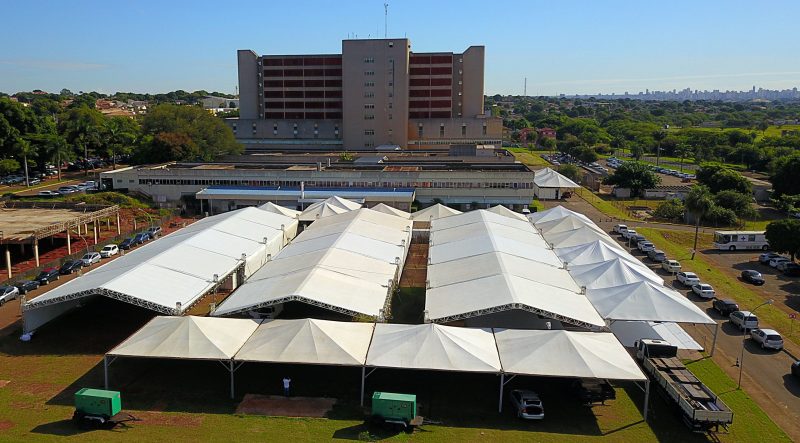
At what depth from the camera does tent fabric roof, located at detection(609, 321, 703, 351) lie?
22641 millimetres

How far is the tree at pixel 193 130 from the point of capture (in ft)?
220

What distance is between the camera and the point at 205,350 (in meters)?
18.9

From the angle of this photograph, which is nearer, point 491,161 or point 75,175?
point 491,161

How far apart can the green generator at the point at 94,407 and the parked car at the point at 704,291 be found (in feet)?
88.4

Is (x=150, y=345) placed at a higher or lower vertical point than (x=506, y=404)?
higher

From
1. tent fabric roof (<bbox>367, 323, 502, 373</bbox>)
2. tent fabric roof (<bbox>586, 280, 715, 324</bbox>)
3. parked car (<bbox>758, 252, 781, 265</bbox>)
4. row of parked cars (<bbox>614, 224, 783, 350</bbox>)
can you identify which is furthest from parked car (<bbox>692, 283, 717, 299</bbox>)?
tent fabric roof (<bbox>367, 323, 502, 373</bbox>)

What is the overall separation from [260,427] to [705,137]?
111186mm

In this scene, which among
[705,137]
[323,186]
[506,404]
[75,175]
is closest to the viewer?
[506,404]

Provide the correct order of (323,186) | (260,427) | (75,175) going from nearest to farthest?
(260,427)
(323,186)
(75,175)

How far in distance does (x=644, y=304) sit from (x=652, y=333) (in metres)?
1.20

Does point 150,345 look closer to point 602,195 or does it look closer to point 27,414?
point 27,414

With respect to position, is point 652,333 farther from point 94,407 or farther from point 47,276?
point 47,276

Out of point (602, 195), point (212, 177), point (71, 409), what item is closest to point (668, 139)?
point (602, 195)

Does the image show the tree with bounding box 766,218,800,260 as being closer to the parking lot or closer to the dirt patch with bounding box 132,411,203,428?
the parking lot
